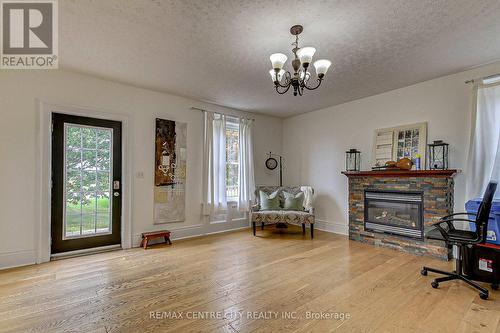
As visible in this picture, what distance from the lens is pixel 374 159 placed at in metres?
4.33

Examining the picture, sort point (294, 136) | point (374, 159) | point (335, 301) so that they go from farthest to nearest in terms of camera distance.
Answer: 1. point (294, 136)
2. point (374, 159)
3. point (335, 301)

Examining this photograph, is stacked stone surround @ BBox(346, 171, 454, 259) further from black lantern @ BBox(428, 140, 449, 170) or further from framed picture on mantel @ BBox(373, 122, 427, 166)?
framed picture on mantel @ BBox(373, 122, 427, 166)

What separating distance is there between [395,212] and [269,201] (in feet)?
7.23

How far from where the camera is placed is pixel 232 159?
5.18 m

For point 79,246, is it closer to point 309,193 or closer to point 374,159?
point 309,193

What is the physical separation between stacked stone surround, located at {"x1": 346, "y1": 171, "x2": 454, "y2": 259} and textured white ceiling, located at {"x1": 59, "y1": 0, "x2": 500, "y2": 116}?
5.01ft

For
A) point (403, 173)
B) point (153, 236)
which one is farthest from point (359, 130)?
point (153, 236)

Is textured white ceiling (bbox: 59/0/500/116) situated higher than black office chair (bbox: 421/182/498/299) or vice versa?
textured white ceiling (bbox: 59/0/500/116)

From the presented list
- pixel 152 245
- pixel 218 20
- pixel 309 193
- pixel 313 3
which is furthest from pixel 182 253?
pixel 313 3

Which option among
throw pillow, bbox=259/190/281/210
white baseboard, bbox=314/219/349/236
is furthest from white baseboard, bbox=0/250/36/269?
white baseboard, bbox=314/219/349/236

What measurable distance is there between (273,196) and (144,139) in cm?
266

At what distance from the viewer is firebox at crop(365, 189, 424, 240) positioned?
3.67 metres

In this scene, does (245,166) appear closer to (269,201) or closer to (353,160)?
(269,201)

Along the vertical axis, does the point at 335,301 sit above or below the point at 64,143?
below
